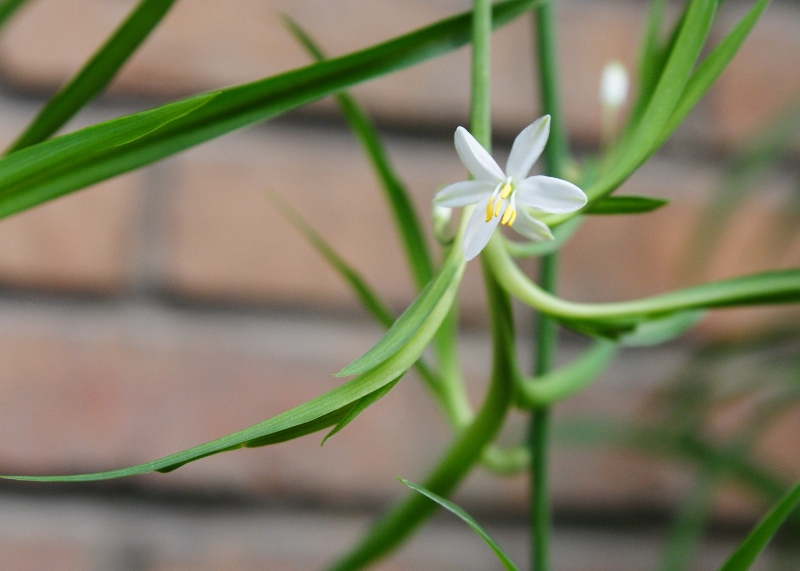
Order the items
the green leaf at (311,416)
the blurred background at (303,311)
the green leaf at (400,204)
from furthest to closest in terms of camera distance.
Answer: the blurred background at (303,311) < the green leaf at (400,204) < the green leaf at (311,416)

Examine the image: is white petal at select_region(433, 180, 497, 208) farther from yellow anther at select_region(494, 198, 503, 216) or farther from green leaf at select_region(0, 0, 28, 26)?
green leaf at select_region(0, 0, 28, 26)

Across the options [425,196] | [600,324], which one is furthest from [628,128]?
[425,196]

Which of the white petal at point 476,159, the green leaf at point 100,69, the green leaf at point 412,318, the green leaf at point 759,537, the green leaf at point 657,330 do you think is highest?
the green leaf at point 100,69

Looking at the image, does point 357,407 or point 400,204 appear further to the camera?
point 400,204

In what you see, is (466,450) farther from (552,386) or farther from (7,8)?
(7,8)

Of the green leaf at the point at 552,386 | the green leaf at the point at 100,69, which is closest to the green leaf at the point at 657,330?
the green leaf at the point at 552,386

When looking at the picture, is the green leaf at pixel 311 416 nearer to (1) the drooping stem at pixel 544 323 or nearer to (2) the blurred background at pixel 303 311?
(1) the drooping stem at pixel 544 323

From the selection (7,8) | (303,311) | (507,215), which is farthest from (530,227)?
(303,311)
